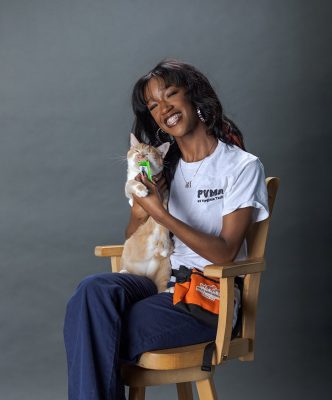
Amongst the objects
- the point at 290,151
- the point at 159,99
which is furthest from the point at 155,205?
the point at 290,151

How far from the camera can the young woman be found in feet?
6.60

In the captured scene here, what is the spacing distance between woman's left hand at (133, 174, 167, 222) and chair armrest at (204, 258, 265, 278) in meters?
0.26

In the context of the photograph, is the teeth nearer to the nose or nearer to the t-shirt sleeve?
the nose

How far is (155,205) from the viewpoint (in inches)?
86.3

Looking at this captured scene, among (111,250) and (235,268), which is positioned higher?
(235,268)

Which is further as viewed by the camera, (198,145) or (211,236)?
(198,145)

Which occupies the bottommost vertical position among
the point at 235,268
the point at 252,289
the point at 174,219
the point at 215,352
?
the point at 215,352

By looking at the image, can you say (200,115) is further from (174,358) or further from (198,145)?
(174,358)

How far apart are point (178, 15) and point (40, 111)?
84 centimetres

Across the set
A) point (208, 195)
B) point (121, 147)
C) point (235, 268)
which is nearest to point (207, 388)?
point (235, 268)

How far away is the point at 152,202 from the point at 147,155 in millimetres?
261

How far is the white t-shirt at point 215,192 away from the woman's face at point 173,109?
0.42 ft

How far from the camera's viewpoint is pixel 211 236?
7.16 feet

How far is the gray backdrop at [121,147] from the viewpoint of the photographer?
3264 mm
